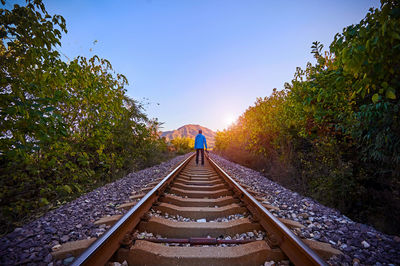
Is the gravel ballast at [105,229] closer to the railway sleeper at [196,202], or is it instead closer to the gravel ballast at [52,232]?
the gravel ballast at [52,232]

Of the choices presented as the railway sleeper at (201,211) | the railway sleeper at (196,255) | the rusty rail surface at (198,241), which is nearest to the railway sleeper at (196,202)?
the railway sleeper at (201,211)

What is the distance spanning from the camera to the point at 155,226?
2168 mm

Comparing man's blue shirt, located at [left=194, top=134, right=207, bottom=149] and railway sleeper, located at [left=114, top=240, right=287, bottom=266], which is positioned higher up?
man's blue shirt, located at [left=194, top=134, right=207, bottom=149]

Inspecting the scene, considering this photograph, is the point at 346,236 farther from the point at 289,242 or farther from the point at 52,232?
the point at 52,232

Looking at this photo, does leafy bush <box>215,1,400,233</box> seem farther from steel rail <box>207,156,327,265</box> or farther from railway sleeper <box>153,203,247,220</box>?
railway sleeper <box>153,203,247,220</box>

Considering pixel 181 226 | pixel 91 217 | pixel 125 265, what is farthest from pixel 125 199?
pixel 125 265

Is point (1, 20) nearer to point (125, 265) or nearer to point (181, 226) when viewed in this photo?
point (125, 265)

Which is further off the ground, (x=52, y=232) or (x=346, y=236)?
(x=52, y=232)

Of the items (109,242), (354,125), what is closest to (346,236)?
(354,125)

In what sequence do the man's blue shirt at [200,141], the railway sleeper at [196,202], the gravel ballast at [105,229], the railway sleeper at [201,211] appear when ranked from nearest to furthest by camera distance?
the gravel ballast at [105,229], the railway sleeper at [201,211], the railway sleeper at [196,202], the man's blue shirt at [200,141]

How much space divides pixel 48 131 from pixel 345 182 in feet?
20.5

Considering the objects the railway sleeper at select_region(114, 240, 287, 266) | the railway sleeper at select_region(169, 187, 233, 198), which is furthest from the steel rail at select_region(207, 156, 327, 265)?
the railway sleeper at select_region(169, 187, 233, 198)

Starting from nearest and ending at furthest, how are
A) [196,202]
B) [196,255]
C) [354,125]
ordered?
[196,255] < [196,202] < [354,125]

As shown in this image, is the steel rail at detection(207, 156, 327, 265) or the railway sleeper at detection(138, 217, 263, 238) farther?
the railway sleeper at detection(138, 217, 263, 238)
